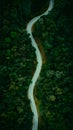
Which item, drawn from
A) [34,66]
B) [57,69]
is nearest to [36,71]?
[34,66]

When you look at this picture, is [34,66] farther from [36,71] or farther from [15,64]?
[15,64]

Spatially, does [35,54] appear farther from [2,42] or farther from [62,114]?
[62,114]

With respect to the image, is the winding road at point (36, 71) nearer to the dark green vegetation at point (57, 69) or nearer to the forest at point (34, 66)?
the forest at point (34, 66)

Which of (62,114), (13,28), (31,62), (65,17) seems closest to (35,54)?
(31,62)

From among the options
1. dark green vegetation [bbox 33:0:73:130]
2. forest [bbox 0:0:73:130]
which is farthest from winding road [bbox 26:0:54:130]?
dark green vegetation [bbox 33:0:73:130]

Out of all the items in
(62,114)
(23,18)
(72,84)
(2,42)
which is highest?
(23,18)

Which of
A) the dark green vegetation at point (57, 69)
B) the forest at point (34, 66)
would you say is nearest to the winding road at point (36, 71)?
the forest at point (34, 66)
